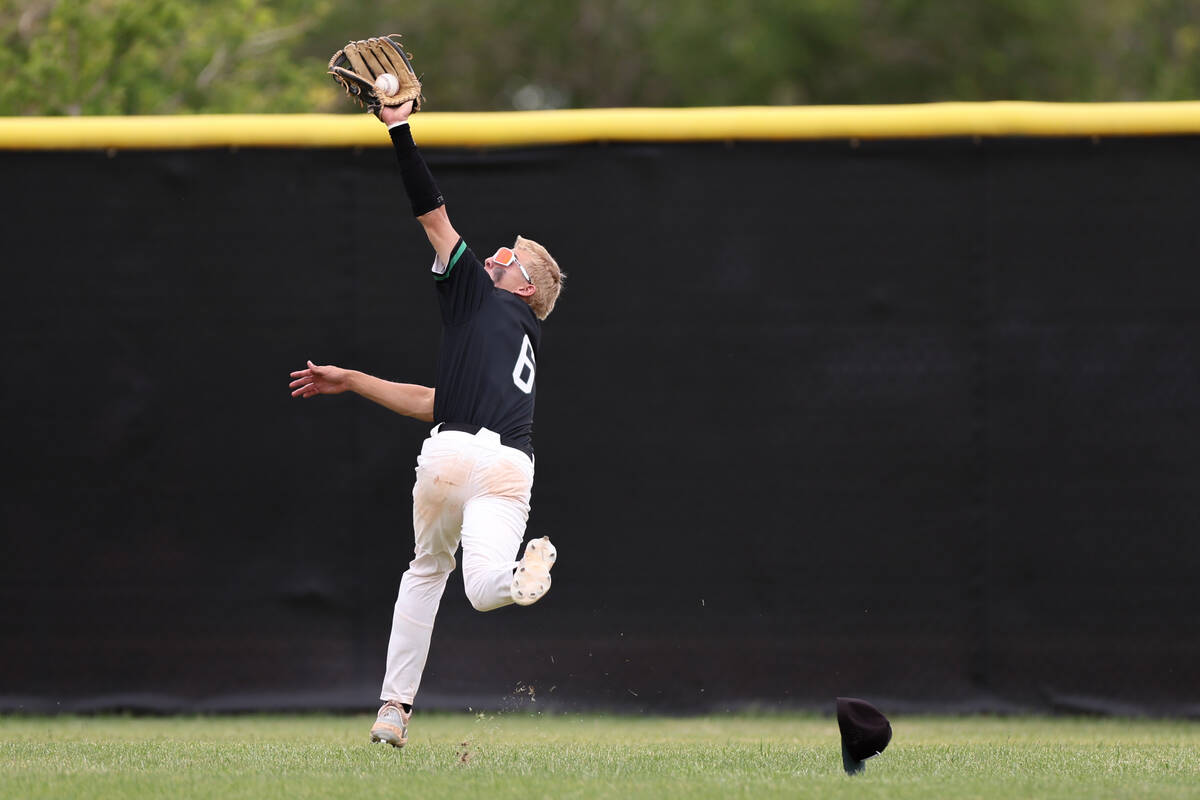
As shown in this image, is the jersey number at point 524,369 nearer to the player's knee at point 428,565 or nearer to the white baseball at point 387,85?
the player's knee at point 428,565

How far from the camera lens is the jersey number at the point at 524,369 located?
18.5 feet

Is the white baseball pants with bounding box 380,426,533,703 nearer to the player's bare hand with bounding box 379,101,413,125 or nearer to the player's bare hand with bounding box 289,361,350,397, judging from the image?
the player's bare hand with bounding box 289,361,350,397

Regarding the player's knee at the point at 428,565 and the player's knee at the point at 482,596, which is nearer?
the player's knee at the point at 482,596

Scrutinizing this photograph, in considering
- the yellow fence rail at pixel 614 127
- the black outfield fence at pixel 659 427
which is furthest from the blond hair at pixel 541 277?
the yellow fence rail at pixel 614 127

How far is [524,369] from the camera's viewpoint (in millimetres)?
→ 5676

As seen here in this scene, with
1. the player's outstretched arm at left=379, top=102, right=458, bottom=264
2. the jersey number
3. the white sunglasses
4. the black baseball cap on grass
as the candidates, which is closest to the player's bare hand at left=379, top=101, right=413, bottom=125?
the player's outstretched arm at left=379, top=102, right=458, bottom=264

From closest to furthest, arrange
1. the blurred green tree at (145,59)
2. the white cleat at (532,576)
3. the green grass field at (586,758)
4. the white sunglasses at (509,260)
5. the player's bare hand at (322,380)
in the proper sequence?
the green grass field at (586,758) < the white cleat at (532,576) < the player's bare hand at (322,380) < the white sunglasses at (509,260) < the blurred green tree at (145,59)

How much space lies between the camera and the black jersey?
554 centimetres

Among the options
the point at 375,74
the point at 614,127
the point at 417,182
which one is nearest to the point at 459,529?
the point at 417,182

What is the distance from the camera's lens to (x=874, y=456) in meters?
7.10

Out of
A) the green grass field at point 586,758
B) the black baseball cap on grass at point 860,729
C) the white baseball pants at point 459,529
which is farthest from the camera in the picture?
the white baseball pants at point 459,529

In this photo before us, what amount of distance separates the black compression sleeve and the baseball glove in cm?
13

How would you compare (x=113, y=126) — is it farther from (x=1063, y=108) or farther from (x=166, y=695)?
(x=1063, y=108)

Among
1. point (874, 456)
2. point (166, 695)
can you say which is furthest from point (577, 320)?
point (166, 695)
